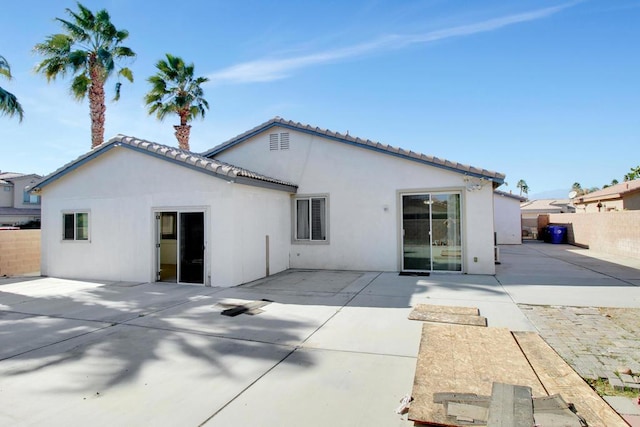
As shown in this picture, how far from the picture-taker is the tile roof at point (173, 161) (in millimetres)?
9523

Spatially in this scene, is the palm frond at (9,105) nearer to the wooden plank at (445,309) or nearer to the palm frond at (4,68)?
the palm frond at (4,68)

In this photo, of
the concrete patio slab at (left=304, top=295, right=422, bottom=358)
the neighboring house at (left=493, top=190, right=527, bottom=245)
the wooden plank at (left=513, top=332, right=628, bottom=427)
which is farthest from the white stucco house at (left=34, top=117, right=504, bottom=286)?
the neighboring house at (left=493, top=190, right=527, bottom=245)

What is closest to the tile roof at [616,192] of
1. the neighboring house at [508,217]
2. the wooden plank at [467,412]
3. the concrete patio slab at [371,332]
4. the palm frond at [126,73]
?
the neighboring house at [508,217]

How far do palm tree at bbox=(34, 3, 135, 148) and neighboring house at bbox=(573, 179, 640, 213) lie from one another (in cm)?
2875

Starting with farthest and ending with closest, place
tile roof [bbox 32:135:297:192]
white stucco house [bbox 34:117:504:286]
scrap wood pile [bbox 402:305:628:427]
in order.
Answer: white stucco house [bbox 34:117:504:286] < tile roof [bbox 32:135:297:192] < scrap wood pile [bbox 402:305:628:427]

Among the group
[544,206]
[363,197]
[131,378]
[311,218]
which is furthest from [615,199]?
[131,378]

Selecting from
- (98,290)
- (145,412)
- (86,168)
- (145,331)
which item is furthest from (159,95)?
(145,412)

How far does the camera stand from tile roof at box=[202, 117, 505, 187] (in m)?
10.8

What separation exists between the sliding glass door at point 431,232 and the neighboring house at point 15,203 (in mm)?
35543

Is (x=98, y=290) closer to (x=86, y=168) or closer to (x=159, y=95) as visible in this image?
(x=86, y=168)

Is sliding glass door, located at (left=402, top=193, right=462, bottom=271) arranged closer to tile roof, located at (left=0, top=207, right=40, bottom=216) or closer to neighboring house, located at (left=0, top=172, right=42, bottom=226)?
neighboring house, located at (left=0, top=172, right=42, bottom=226)

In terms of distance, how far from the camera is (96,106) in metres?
17.2

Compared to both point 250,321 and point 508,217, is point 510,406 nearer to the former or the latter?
point 250,321

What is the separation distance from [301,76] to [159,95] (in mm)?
10156
